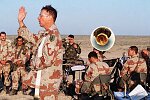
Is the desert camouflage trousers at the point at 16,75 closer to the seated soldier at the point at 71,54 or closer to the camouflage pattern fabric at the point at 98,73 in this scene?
the seated soldier at the point at 71,54

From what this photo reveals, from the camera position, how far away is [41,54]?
171 inches

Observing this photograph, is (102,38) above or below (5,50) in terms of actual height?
above

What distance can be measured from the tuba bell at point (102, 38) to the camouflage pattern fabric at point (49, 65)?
564 centimetres

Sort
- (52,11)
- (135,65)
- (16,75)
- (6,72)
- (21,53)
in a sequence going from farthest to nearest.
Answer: (6,72)
(16,75)
(21,53)
(135,65)
(52,11)

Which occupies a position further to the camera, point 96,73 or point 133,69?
point 133,69

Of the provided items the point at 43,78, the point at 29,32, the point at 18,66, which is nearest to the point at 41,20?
the point at 29,32

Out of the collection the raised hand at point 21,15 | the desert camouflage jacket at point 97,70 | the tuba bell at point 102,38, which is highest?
the raised hand at point 21,15

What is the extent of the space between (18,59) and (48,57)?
5506 mm

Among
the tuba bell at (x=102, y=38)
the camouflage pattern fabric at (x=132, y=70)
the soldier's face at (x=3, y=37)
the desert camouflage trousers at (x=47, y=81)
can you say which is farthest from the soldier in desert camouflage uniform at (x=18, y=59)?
the desert camouflage trousers at (x=47, y=81)

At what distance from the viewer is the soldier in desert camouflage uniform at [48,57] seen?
4348mm

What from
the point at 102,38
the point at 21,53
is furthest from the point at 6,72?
the point at 102,38

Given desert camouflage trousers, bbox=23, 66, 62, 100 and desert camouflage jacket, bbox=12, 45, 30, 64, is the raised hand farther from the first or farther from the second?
desert camouflage jacket, bbox=12, 45, 30, 64

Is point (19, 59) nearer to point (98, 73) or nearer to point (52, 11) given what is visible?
point (98, 73)

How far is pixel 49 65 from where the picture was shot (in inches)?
173
